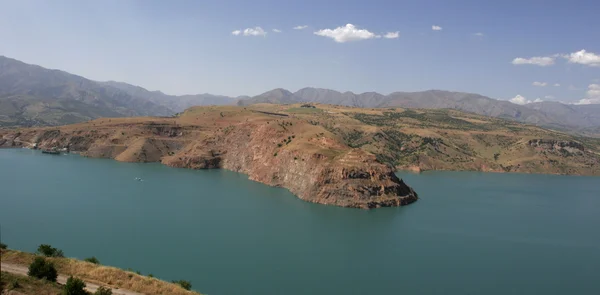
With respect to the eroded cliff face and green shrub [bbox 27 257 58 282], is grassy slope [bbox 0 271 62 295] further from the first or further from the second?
the eroded cliff face

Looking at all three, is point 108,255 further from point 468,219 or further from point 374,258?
point 468,219

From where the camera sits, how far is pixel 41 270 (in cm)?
2345

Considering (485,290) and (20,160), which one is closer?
(485,290)

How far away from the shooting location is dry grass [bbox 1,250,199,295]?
25875 millimetres

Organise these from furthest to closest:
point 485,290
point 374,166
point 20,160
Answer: point 20,160, point 374,166, point 485,290

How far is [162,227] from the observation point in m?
59.1


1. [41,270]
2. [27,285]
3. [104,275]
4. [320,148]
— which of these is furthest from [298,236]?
[27,285]

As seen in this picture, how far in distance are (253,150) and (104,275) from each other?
91429 mm

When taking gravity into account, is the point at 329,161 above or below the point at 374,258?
above

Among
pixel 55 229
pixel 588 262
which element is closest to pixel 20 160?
pixel 55 229

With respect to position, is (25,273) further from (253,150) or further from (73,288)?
(253,150)

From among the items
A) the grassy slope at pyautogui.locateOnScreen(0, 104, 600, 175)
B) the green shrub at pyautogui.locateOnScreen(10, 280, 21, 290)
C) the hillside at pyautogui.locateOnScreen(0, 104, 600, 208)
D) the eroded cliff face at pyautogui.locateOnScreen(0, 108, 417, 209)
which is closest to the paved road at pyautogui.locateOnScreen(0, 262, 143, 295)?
the green shrub at pyautogui.locateOnScreen(10, 280, 21, 290)

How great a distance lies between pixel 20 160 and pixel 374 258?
116031mm

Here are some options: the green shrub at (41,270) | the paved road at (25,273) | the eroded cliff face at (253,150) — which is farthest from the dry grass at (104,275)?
the eroded cliff face at (253,150)
